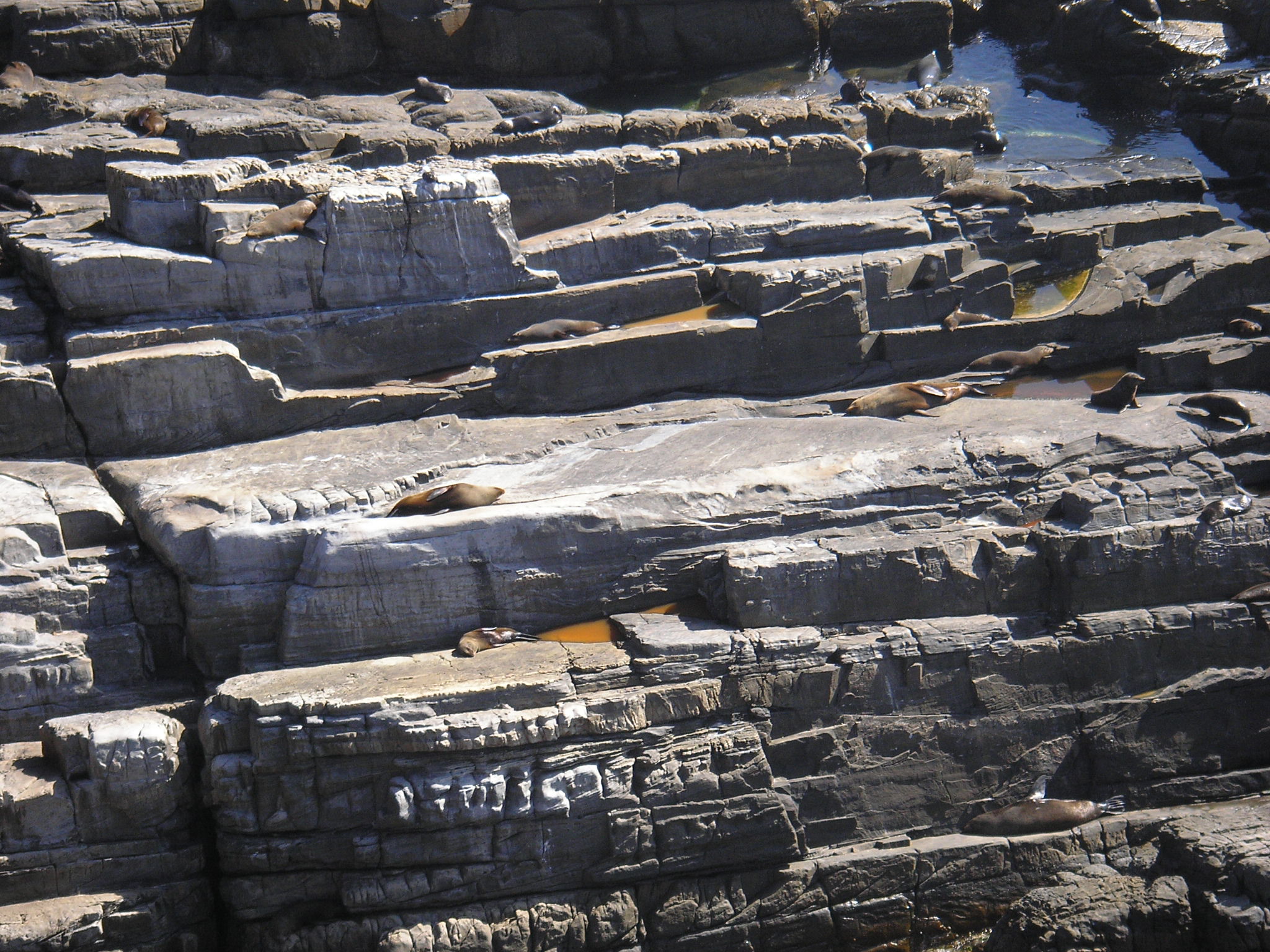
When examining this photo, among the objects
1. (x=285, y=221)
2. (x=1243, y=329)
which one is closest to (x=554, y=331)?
(x=285, y=221)

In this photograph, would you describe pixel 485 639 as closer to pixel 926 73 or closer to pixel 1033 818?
pixel 1033 818

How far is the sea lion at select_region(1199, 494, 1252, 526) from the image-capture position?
362 inches

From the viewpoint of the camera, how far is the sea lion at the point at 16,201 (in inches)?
481

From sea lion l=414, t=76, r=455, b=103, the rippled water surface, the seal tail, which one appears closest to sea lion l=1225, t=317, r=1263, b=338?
the rippled water surface

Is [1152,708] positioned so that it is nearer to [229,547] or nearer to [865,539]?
[865,539]

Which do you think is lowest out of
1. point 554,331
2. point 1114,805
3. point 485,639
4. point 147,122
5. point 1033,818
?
point 1114,805

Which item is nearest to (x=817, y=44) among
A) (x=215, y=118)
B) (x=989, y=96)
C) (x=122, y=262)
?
(x=989, y=96)

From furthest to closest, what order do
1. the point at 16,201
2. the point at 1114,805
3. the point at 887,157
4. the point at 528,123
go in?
the point at 887,157
the point at 528,123
the point at 16,201
the point at 1114,805

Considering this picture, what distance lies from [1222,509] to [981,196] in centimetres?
554

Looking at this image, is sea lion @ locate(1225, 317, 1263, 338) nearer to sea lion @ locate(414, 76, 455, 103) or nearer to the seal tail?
the seal tail

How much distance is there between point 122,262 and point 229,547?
3.21 metres

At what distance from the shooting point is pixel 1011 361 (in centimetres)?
1200

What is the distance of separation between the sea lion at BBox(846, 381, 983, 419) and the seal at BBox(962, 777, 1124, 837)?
3734mm

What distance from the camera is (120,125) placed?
1389cm
